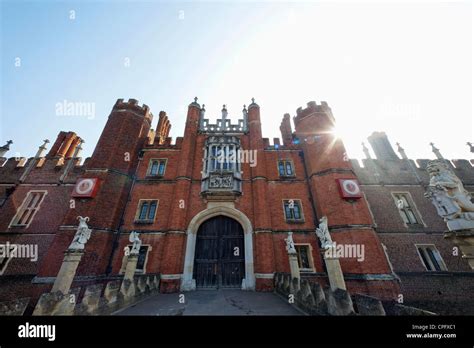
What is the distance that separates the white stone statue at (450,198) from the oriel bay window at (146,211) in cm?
1310

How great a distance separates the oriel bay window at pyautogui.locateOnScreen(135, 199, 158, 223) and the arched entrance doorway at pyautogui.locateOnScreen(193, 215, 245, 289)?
3.40 metres

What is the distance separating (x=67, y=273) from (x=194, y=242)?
21.5 ft

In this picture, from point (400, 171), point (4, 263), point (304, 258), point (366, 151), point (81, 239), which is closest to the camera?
point (81, 239)

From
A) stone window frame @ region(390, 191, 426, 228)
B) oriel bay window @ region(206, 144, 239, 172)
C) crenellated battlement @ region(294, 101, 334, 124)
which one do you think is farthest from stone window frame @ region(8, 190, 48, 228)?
stone window frame @ region(390, 191, 426, 228)

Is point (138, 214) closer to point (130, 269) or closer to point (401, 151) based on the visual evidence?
point (130, 269)

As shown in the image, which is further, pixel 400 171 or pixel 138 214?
pixel 400 171

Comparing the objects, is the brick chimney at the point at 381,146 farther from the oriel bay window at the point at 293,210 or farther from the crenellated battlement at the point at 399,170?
the oriel bay window at the point at 293,210

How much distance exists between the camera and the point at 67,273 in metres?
5.47

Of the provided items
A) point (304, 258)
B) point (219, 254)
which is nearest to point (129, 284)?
point (219, 254)

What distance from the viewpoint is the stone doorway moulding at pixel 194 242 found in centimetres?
1027

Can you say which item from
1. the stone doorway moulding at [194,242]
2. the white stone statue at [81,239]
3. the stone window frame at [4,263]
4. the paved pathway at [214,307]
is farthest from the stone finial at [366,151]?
the stone window frame at [4,263]

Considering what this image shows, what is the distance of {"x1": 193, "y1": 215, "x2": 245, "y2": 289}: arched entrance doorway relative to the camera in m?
10.9
